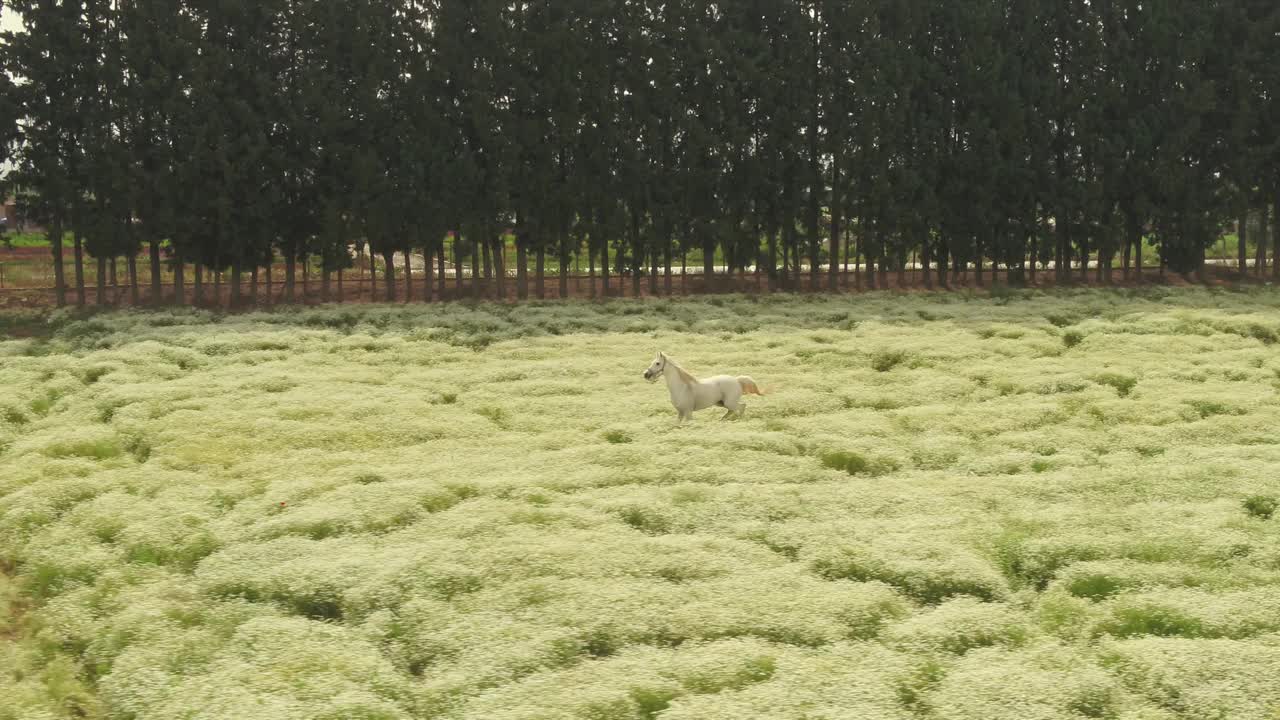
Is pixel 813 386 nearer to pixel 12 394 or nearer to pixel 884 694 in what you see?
pixel 884 694

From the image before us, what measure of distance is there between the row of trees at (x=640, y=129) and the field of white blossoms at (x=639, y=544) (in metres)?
25.4

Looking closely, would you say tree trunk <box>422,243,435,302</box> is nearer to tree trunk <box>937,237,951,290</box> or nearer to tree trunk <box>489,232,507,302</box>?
tree trunk <box>489,232,507,302</box>

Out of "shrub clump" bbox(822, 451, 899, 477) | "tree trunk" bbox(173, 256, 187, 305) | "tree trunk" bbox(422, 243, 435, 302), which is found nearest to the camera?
"shrub clump" bbox(822, 451, 899, 477)

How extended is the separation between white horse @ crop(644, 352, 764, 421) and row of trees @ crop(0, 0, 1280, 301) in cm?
3339

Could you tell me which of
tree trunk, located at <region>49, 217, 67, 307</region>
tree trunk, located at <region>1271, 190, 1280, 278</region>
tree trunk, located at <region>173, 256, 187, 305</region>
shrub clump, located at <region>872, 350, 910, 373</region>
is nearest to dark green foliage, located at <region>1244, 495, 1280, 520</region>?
shrub clump, located at <region>872, 350, 910, 373</region>

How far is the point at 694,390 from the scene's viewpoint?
846 inches

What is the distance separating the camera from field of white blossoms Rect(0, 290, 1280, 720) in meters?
10.7

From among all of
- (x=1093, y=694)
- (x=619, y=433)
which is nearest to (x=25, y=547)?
(x=619, y=433)

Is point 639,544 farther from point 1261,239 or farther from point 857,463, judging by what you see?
point 1261,239

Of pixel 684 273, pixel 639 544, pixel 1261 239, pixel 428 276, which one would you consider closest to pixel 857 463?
pixel 639 544

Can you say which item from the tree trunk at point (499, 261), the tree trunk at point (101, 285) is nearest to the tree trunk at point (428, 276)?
the tree trunk at point (499, 261)

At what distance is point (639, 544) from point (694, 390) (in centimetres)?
744

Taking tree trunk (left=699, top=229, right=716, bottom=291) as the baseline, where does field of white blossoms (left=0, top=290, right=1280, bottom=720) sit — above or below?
below

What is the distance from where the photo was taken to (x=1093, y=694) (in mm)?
10320
